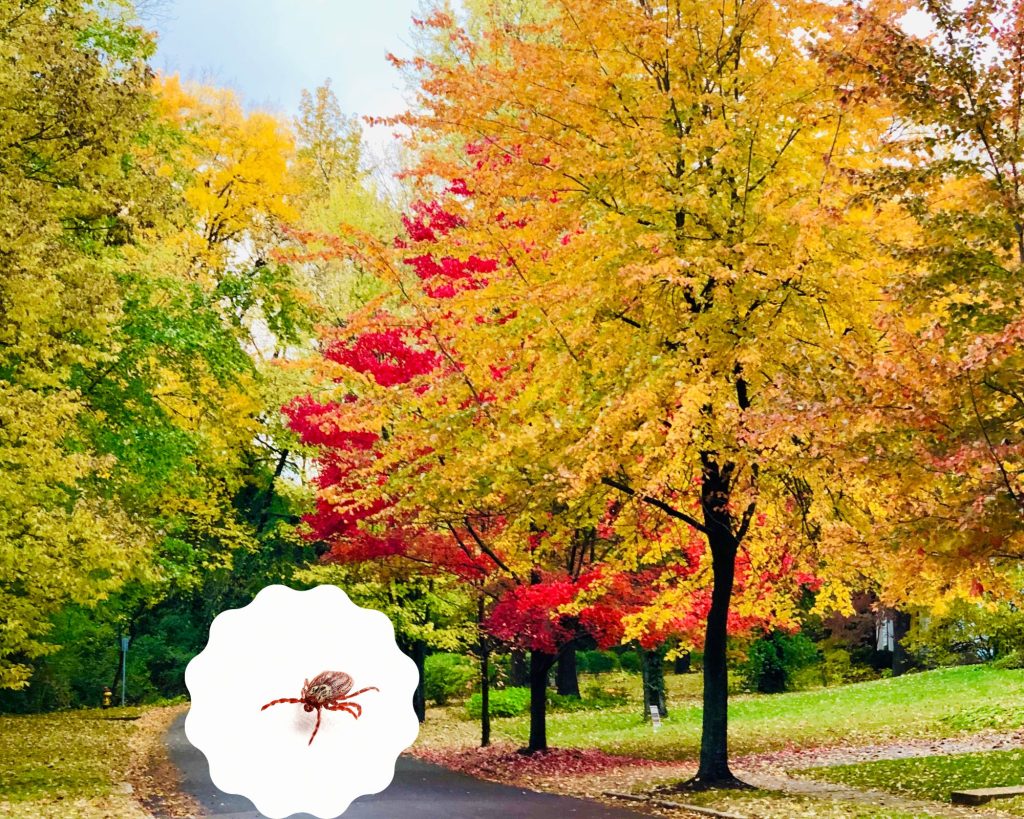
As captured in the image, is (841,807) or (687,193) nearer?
(841,807)

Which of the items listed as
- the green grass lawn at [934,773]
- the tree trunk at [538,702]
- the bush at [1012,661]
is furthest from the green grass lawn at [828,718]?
the green grass lawn at [934,773]

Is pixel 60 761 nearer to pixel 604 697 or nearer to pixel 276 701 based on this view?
pixel 276 701

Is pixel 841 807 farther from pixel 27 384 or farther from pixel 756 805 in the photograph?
pixel 27 384

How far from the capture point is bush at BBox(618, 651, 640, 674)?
40.7 m

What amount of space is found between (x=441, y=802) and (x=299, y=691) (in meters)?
11.6

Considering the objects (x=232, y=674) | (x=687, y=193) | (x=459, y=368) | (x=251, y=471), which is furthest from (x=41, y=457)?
(x=251, y=471)

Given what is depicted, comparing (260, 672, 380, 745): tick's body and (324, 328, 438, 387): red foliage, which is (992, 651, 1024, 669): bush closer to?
(324, 328, 438, 387): red foliage

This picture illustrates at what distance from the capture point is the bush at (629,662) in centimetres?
4072

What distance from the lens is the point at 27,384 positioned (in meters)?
13.7

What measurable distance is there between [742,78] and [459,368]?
15.6ft

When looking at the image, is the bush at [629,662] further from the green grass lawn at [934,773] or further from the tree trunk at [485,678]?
the green grass lawn at [934,773]

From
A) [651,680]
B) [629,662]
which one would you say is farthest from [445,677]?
[629,662]

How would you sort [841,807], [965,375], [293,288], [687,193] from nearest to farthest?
[965,375] < [841,807] < [687,193] < [293,288]

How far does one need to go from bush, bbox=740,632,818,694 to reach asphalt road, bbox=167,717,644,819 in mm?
19948
